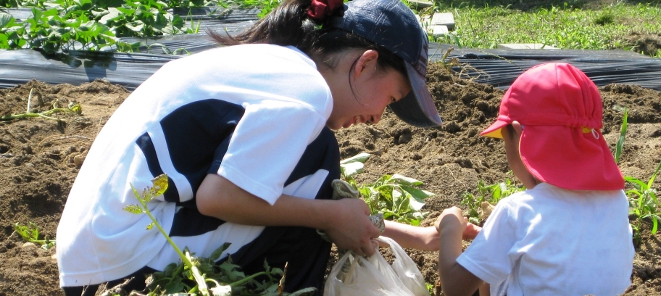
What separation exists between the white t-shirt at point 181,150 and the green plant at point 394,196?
83 cm

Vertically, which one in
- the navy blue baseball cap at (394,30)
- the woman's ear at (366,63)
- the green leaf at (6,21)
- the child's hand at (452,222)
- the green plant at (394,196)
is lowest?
the green leaf at (6,21)

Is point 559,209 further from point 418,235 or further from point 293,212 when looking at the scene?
point 293,212

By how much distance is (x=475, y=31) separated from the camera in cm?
599

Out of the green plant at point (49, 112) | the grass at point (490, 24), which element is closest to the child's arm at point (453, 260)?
the green plant at point (49, 112)

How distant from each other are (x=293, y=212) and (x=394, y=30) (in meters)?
0.58

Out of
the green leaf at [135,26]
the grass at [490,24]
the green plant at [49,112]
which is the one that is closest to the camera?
the green plant at [49,112]

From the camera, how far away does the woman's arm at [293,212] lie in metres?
1.55

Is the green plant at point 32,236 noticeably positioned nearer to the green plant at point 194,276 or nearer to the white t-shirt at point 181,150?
the white t-shirt at point 181,150

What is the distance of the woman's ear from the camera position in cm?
180

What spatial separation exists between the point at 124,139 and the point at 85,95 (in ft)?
7.62

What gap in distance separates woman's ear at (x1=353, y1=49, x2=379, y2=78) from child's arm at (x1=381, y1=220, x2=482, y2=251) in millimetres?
510

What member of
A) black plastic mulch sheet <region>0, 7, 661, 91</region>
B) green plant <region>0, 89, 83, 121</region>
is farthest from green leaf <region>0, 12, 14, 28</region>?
green plant <region>0, 89, 83, 121</region>

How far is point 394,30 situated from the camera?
73.7 inches

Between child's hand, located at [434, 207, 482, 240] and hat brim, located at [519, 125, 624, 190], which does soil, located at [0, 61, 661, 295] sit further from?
hat brim, located at [519, 125, 624, 190]
